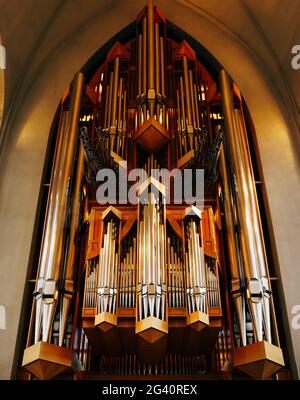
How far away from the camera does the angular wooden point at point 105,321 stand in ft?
18.7

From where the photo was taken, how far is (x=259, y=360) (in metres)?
5.47

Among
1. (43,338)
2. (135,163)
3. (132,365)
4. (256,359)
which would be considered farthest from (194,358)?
(135,163)

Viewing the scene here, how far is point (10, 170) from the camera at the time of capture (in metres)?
8.02

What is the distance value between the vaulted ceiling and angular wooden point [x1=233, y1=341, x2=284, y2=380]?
4527 mm

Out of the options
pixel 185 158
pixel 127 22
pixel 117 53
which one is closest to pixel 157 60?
pixel 117 53

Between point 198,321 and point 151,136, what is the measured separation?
332 cm

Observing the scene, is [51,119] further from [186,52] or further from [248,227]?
[248,227]

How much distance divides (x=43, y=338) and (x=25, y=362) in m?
0.31

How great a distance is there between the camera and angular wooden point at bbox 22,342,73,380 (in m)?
5.47

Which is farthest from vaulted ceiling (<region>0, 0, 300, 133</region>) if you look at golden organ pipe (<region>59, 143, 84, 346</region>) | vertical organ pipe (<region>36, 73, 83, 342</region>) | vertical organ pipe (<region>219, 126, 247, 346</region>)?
vertical organ pipe (<region>219, 126, 247, 346</region>)

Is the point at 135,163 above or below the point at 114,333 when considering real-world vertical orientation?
above

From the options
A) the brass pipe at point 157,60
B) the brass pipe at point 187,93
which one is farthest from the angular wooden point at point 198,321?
the brass pipe at point 157,60

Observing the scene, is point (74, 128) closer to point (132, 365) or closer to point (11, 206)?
point (11, 206)

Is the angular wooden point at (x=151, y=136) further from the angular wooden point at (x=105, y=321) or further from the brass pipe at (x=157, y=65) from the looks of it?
the angular wooden point at (x=105, y=321)
